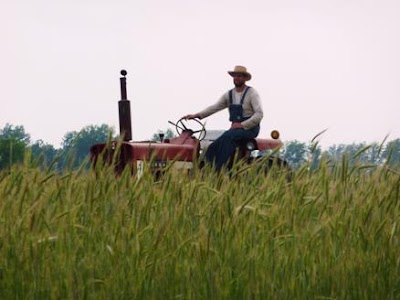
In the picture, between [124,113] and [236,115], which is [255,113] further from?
[124,113]

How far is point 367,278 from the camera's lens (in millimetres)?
5969

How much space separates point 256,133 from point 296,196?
6.30 metres

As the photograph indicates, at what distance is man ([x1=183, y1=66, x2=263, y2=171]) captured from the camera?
12031 mm

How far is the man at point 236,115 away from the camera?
12.0m

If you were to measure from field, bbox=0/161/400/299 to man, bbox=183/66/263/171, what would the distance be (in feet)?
17.9

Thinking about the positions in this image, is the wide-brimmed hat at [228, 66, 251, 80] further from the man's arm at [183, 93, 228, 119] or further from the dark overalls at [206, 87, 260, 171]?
the dark overalls at [206, 87, 260, 171]

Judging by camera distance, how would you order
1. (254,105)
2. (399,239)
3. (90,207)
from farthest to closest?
(254,105), (399,239), (90,207)

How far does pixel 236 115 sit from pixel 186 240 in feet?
22.9

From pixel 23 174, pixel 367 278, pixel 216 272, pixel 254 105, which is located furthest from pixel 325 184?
pixel 254 105

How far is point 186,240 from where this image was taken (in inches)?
215

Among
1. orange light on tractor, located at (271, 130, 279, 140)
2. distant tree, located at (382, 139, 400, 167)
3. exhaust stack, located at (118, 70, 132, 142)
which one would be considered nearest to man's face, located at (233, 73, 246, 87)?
orange light on tractor, located at (271, 130, 279, 140)

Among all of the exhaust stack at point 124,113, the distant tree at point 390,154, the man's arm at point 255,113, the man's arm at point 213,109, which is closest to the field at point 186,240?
the distant tree at point 390,154

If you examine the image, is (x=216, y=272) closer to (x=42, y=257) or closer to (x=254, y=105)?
(x=42, y=257)

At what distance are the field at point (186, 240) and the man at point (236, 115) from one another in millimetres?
5444
